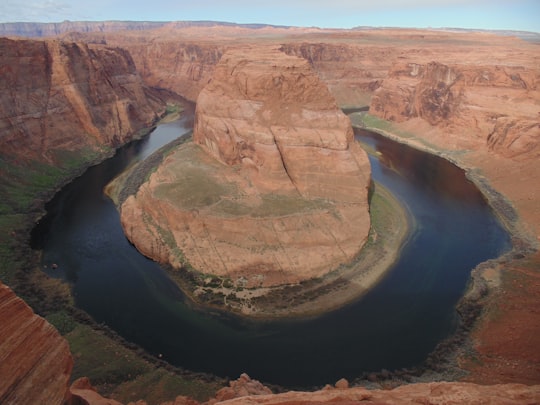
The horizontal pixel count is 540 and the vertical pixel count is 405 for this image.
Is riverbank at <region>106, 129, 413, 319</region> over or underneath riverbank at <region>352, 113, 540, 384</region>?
underneath

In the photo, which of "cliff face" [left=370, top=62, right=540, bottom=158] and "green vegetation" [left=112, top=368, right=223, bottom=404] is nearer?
"green vegetation" [left=112, top=368, right=223, bottom=404]

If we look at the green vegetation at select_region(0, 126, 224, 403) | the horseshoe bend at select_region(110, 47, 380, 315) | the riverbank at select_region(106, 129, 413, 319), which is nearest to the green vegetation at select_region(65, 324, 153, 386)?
the green vegetation at select_region(0, 126, 224, 403)

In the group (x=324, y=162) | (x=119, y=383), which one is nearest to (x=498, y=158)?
(x=324, y=162)

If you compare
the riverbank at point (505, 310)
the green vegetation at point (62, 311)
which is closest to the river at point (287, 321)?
the green vegetation at point (62, 311)

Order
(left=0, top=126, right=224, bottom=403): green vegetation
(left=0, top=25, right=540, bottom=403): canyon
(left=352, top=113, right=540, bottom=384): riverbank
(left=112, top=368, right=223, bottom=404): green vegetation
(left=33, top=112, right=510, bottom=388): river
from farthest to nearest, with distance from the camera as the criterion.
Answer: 1. (left=33, top=112, right=510, bottom=388): river
2. (left=0, top=25, right=540, bottom=403): canyon
3. (left=352, top=113, right=540, bottom=384): riverbank
4. (left=0, top=126, right=224, bottom=403): green vegetation
5. (left=112, top=368, right=223, bottom=404): green vegetation

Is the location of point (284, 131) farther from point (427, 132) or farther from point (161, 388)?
point (427, 132)

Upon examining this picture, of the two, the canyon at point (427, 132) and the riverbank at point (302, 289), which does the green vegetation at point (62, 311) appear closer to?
the canyon at point (427, 132)

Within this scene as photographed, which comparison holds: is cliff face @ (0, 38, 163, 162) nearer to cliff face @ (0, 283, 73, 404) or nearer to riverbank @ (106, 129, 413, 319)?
riverbank @ (106, 129, 413, 319)
